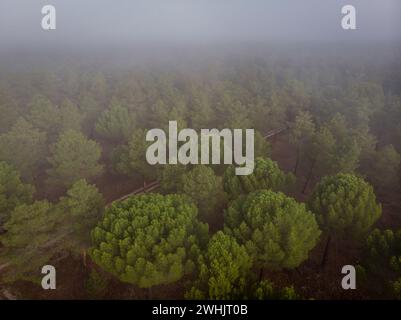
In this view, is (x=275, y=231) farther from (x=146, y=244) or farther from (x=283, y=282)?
(x=146, y=244)

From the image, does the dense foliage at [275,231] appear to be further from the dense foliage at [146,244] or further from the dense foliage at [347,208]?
the dense foliage at [146,244]

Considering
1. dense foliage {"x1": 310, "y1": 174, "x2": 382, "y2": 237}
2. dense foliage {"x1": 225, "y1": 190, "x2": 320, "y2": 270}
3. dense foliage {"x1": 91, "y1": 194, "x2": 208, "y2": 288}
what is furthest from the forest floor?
dense foliage {"x1": 225, "y1": 190, "x2": 320, "y2": 270}

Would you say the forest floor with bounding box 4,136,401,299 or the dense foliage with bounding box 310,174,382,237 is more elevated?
the dense foliage with bounding box 310,174,382,237

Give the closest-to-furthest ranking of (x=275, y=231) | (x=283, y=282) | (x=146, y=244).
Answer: (x=146, y=244) < (x=275, y=231) < (x=283, y=282)

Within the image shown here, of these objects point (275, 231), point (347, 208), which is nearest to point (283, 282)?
point (275, 231)

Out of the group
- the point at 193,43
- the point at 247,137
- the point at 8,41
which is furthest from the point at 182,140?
the point at 193,43

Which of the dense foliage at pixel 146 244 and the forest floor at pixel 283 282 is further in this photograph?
the forest floor at pixel 283 282

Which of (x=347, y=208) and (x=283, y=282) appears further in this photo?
(x=283, y=282)

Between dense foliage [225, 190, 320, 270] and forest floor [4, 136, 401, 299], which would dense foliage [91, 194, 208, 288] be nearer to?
dense foliage [225, 190, 320, 270]

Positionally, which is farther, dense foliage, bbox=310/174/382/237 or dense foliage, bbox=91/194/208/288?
dense foliage, bbox=310/174/382/237

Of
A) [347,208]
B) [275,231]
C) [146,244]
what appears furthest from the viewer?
[347,208]

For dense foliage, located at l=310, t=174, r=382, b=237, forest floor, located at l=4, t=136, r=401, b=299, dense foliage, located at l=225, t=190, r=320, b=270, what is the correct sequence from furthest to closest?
1. forest floor, located at l=4, t=136, r=401, b=299
2. dense foliage, located at l=310, t=174, r=382, b=237
3. dense foliage, located at l=225, t=190, r=320, b=270

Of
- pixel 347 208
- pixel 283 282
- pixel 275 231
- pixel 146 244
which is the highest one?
pixel 347 208

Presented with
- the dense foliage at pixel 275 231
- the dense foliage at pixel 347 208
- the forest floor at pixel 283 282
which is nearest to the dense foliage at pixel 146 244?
the dense foliage at pixel 275 231
